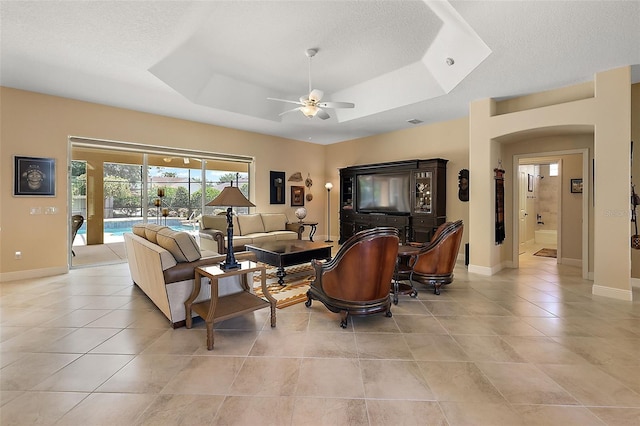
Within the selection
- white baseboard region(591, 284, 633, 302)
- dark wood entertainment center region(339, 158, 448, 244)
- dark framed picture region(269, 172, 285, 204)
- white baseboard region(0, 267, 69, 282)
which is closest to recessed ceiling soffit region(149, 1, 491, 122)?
dark wood entertainment center region(339, 158, 448, 244)

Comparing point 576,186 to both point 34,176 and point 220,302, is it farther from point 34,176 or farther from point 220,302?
point 34,176

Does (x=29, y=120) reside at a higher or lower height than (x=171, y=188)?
higher

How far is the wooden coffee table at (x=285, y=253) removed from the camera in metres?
4.33

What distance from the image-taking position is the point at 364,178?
24.4ft

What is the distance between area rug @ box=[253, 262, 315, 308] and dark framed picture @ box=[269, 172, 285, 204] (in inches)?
115

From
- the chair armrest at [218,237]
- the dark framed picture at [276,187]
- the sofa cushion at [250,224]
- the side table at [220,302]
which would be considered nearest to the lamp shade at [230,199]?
the side table at [220,302]

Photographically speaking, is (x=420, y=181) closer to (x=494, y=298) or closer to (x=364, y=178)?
(x=364, y=178)

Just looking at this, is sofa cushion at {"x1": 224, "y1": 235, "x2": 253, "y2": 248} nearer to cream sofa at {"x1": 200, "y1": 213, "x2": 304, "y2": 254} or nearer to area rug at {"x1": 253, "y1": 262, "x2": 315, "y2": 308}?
cream sofa at {"x1": 200, "y1": 213, "x2": 304, "y2": 254}

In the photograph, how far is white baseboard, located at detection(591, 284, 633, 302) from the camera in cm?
371

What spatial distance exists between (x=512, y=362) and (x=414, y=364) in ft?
2.55

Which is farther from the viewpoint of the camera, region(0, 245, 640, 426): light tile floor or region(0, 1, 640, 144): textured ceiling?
region(0, 1, 640, 144): textured ceiling

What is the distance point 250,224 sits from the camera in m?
6.45

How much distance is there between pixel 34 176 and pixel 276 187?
15.3 ft

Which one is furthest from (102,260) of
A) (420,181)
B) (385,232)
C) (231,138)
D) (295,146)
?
(420,181)
